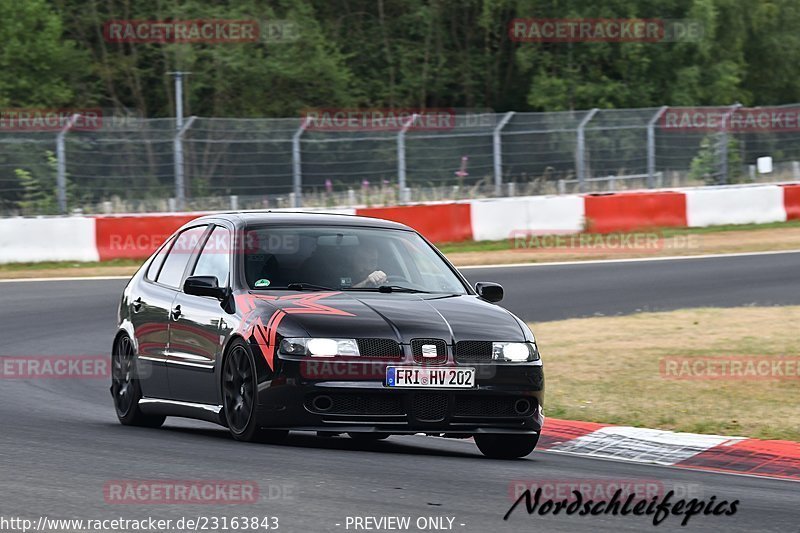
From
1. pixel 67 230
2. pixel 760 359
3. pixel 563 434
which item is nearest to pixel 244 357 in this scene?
pixel 563 434

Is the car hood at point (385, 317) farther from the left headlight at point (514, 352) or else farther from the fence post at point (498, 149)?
the fence post at point (498, 149)

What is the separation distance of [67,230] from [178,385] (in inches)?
559

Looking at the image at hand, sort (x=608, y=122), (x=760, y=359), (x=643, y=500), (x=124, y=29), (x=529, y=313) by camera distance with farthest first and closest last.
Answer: (x=124, y=29) → (x=608, y=122) → (x=529, y=313) → (x=760, y=359) → (x=643, y=500)

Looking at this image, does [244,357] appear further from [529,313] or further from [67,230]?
[67,230]

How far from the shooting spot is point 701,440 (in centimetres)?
959

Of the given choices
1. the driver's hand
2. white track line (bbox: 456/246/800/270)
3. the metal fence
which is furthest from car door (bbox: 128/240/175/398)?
the metal fence

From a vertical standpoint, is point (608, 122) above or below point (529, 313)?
above

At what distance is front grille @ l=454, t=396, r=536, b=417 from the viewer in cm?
855

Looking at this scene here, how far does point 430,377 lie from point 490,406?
1.51ft

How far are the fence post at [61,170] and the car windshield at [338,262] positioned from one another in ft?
51.3

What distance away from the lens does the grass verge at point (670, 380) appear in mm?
10469
